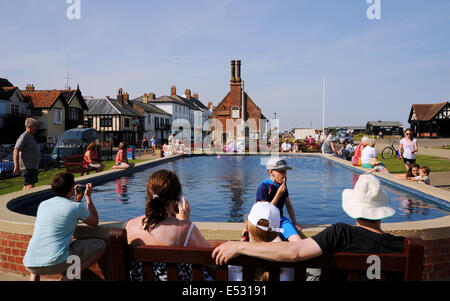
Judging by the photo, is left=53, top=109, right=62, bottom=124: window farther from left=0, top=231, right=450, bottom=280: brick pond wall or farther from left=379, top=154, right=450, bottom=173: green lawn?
left=0, top=231, right=450, bottom=280: brick pond wall

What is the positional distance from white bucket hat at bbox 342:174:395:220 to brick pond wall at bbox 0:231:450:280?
76.6 inches

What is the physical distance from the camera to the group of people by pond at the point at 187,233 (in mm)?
2453

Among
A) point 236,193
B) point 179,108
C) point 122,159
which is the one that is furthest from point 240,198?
point 179,108

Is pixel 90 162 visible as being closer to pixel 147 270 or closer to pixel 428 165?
pixel 147 270

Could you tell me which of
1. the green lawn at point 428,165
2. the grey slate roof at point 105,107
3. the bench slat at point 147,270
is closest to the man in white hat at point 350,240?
the bench slat at point 147,270

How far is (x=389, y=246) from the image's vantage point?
2523mm

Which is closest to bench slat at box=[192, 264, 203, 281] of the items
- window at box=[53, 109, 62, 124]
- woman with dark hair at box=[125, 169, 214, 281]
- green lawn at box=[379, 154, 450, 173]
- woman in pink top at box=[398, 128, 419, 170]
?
woman with dark hair at box=[125, 169, 214, 281]

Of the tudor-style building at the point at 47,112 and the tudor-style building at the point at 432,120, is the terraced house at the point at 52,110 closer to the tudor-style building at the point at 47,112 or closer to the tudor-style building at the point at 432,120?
the tudor-style building at the point at 47,112

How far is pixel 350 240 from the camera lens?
2566 mm

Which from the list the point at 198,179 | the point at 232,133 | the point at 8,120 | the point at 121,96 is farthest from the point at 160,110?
the point at 198,179

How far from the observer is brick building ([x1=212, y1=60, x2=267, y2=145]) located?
2133 inches

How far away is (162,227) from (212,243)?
4.92 ft
